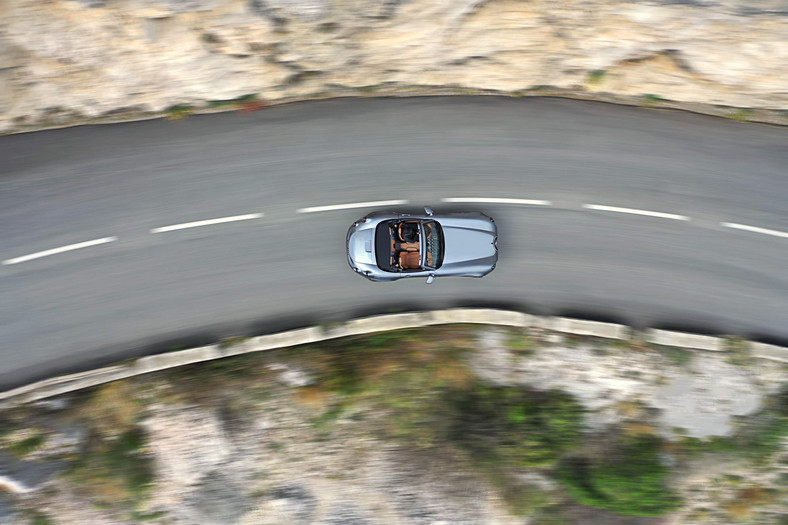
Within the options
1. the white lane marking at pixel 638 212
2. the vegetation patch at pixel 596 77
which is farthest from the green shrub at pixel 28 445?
the vegetation patch at pixel 596 77

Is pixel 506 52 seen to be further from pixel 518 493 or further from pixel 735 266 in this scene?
pixel 518 493

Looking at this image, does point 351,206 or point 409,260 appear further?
point 351,206

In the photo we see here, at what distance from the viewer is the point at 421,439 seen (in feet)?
39.1

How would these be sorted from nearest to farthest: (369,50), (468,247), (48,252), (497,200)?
(369,50)
(468,247)
(48,252)
(497,200)

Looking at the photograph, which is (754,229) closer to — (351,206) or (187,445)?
(351,206)

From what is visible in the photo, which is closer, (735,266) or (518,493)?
(518,493)

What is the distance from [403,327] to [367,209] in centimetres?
318

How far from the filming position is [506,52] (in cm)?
1198

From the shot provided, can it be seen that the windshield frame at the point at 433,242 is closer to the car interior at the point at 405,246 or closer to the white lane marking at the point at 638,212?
the car interior at the point at 405,246

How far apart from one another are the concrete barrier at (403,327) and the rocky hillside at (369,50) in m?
5.89

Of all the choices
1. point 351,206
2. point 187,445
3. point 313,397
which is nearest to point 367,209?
point 351,206

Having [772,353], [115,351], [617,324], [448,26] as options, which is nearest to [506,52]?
[448,26]

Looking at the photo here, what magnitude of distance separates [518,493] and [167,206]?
1127 cm

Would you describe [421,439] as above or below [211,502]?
above
